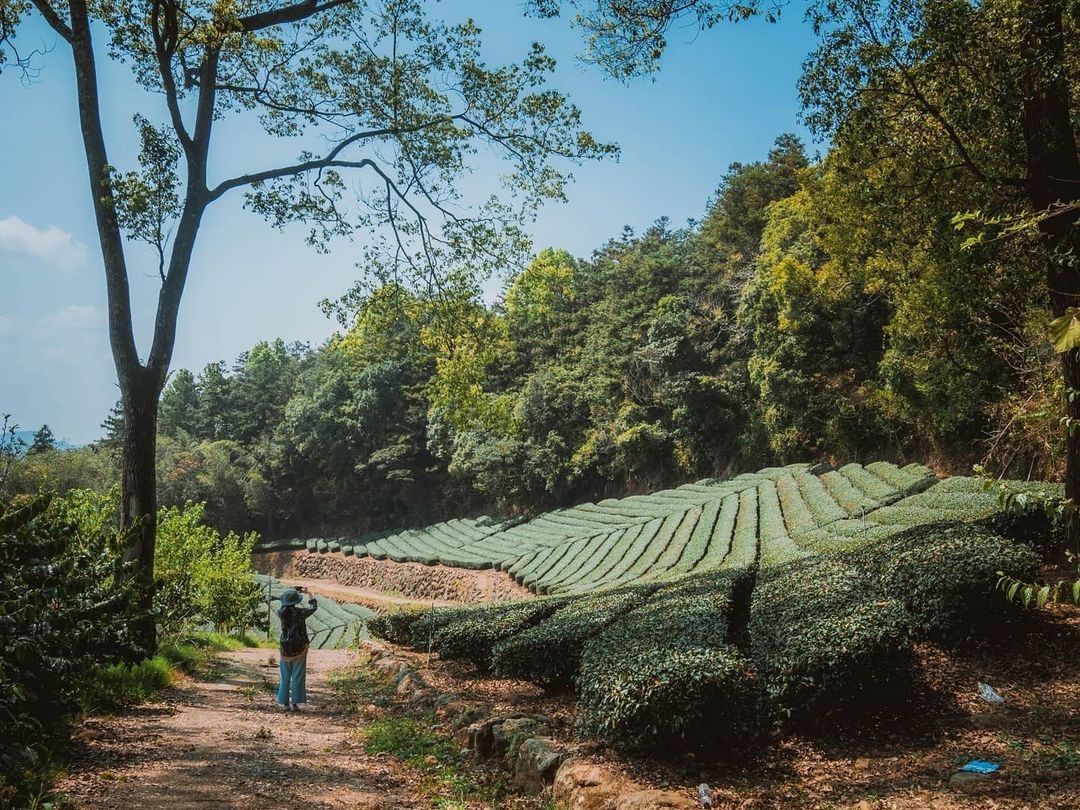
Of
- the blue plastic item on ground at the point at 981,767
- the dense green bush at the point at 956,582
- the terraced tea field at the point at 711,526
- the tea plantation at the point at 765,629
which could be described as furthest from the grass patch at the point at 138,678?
the terraced tea field at the point at 711,526

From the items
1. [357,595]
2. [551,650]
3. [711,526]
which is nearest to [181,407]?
[357,595]

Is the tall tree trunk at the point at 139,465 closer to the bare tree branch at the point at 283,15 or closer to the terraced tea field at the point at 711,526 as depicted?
the bare tree branch at the point at 283,15

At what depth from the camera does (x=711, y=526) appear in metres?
21.6

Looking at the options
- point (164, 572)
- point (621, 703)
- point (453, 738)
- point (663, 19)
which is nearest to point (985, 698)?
point (621, 703)

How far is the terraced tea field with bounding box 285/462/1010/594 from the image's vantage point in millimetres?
14625

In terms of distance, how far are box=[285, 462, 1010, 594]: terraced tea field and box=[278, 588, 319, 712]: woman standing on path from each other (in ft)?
23.2

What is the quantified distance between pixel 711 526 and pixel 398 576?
19713mm

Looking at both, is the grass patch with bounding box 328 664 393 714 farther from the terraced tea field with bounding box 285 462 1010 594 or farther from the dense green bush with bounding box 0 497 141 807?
the terraced tea field with bounding box 285 462 1010 594

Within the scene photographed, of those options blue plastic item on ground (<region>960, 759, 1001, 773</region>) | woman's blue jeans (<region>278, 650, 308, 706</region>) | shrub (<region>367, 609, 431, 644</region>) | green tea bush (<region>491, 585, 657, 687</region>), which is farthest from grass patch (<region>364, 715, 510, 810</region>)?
shrub (<region>367, 609, 431, 644</region>)

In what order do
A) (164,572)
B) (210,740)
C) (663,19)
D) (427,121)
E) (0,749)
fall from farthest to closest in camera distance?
(164,572), (427,121), (663,19), (210,740), (0,749)

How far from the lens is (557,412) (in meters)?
37.8

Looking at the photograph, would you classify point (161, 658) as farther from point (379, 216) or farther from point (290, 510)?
point (290, 510)

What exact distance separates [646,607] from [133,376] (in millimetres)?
7343

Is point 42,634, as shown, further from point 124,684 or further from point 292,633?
point 292,633
